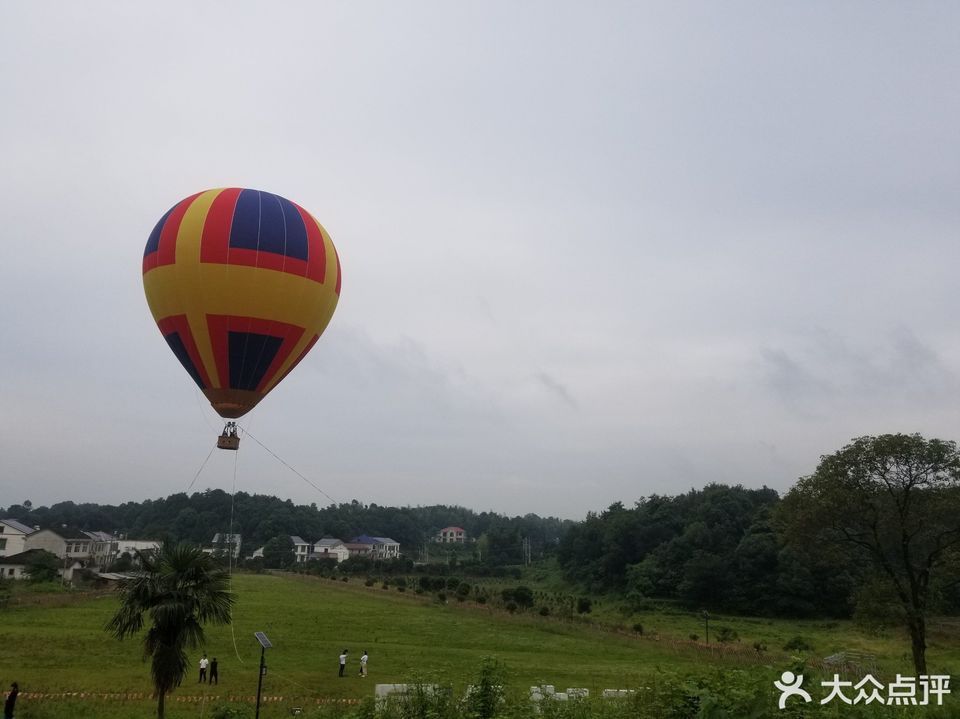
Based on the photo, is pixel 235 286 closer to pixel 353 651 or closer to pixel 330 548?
pixel 353 651

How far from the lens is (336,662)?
23.5 m

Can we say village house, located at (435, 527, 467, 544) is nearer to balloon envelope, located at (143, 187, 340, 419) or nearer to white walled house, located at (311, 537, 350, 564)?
white walled house, located at (311, 537, 350, 564)

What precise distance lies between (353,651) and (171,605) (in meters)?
12.9

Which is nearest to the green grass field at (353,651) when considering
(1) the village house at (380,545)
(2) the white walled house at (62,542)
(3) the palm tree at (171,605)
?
(3) the palm tree at (171,605)

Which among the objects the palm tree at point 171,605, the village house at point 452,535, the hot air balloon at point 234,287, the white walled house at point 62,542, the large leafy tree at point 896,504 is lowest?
the village house at point 452,535

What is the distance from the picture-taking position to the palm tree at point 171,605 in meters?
14.3

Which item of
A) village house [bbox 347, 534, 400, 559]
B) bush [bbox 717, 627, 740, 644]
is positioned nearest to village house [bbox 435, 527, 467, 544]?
village house [bbox 347, 534, 400, 559]

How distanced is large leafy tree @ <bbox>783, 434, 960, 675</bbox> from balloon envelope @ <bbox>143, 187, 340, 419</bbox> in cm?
1868

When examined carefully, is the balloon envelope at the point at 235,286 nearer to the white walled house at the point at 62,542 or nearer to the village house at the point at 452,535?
the white walled house at the point at 62,542

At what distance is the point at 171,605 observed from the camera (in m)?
14.3

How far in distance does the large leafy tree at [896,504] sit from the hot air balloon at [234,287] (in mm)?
18677

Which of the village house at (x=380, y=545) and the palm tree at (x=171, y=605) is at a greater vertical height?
the palm tree at (x=171, y=605)

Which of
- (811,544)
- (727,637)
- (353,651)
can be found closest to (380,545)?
(727,637)

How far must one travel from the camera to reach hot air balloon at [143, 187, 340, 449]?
780 inches
